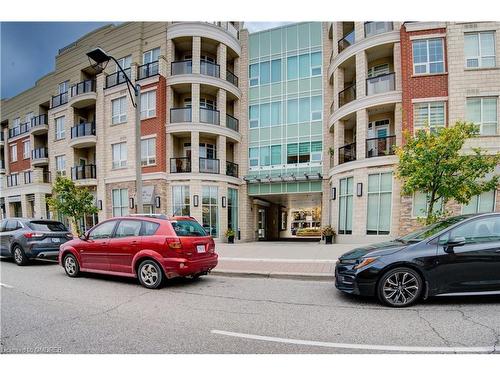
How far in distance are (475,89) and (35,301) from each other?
59.5 feet

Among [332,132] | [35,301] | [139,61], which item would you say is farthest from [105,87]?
[35,301]

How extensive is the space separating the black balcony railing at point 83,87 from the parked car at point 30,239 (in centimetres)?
1451

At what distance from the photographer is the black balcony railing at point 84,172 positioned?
20.8 m

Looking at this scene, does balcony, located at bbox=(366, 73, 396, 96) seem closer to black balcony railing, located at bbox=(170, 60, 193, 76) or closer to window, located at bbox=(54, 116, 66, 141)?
black balcony railing, located at bbox=(170, 60, 193, 76)

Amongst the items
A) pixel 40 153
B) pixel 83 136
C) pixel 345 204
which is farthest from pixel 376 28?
pixel 40 153

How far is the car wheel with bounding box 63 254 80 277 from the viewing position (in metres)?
7.33

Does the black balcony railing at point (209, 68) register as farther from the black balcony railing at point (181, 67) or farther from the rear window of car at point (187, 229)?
the rear window of car at point (187, 229)

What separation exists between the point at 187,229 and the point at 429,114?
1340 centimetres

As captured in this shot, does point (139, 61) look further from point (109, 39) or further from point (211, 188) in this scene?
point (211, 188)

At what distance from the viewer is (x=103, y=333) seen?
12.5ft

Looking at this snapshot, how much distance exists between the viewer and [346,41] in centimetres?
1669

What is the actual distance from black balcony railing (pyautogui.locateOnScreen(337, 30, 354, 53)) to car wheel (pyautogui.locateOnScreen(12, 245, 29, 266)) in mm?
18773

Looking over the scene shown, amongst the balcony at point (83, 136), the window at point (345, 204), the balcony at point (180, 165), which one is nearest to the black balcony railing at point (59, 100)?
the balcony at point (83, 136)

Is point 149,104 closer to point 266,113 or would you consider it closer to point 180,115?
point 180,115
